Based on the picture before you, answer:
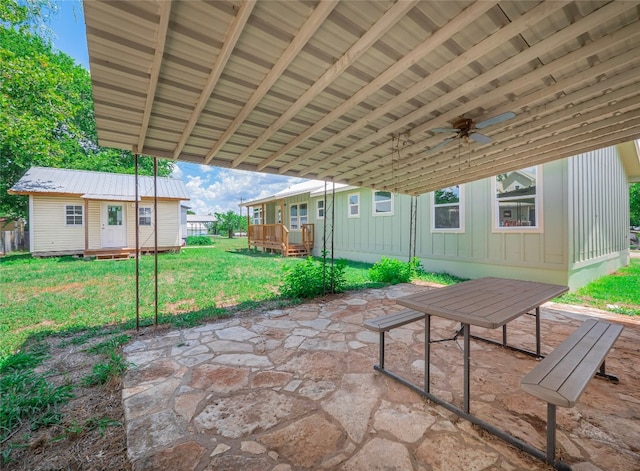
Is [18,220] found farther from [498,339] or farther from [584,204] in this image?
[584,204]

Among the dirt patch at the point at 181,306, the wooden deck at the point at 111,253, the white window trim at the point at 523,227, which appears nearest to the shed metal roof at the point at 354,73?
the white window trim at the point at 523,227

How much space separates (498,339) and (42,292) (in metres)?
8.48

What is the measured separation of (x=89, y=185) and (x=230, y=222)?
2310cm

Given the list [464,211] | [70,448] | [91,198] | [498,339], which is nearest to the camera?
[70,448]

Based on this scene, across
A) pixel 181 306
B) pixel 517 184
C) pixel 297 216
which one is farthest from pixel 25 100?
pixel 517 184

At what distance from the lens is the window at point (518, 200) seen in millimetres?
6375

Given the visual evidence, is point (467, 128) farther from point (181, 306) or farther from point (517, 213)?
point (181, 306)

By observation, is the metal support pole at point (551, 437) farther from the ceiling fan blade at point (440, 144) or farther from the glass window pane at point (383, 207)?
the glass window pane at point (383, 207)

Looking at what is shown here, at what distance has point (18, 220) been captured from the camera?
53.1 ft

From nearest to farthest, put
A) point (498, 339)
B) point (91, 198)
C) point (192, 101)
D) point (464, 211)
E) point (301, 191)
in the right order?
point (192, 101) < point (498, 339) < point (464, 211) < point (91, 198) < point (301, 191)

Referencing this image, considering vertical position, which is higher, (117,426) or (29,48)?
(29,48)

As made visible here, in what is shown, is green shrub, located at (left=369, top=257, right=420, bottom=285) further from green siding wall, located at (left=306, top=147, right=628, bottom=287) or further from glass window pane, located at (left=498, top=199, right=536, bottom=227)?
glass window pane, located at (left=498, top=199, right=536, bottom=227)

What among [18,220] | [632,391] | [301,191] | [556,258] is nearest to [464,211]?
[556,258]

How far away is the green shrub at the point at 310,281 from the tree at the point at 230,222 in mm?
31504
